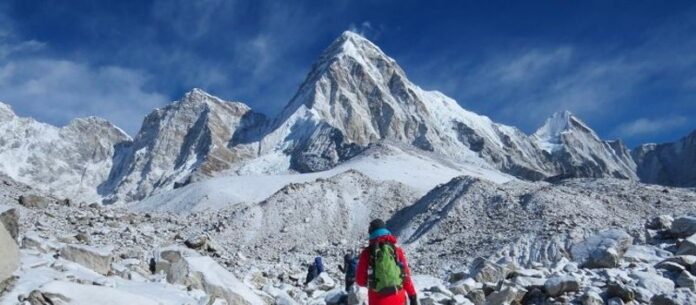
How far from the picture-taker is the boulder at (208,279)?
12.0m

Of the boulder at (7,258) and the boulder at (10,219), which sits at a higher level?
the boulder at (10,219)

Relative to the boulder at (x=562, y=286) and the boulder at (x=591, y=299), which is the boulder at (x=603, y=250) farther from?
the boulder at (x=591, y=299)

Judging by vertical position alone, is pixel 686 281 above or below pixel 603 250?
below

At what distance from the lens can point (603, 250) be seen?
16.1 m

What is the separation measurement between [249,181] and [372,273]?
64.5 m

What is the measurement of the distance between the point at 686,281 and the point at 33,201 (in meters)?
23.4

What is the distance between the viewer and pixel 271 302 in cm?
1316

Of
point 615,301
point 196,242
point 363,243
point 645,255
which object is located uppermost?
point 363,243

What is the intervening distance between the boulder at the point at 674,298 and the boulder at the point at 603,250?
3187mm

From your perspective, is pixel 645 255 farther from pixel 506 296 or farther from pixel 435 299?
pixel 435 299

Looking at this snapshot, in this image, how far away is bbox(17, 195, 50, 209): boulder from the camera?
84.9 feet

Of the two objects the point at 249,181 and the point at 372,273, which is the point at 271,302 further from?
the point at 249,181

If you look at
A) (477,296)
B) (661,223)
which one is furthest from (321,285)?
(661,223)

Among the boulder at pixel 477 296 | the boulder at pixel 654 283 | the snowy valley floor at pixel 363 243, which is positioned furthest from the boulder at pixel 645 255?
the boulder at pixel 477 296
